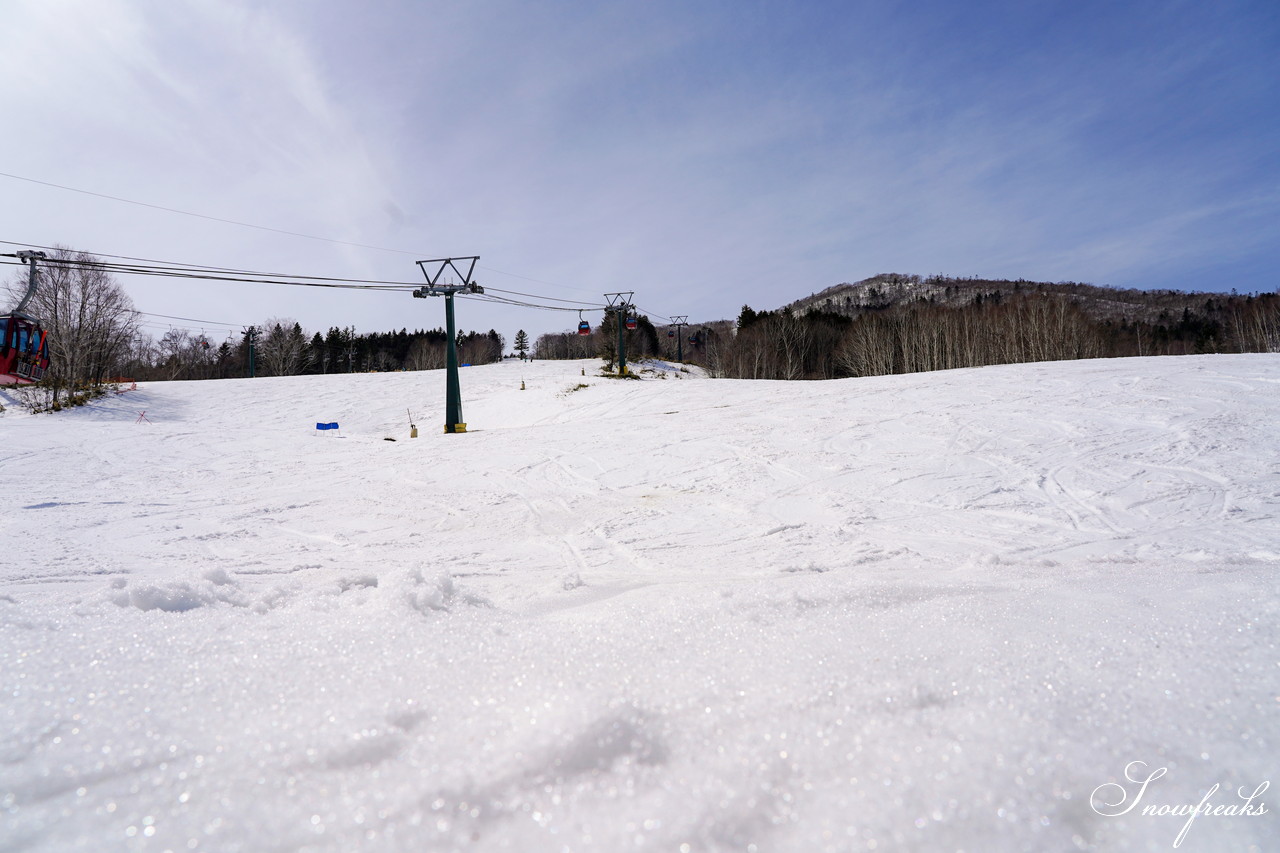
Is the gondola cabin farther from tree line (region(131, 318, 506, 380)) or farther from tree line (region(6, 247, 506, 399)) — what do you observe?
tree line (region(131, 318, 506, 380))

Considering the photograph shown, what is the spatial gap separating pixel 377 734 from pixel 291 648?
0.72 meters

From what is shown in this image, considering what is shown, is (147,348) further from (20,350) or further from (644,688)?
(644,688)

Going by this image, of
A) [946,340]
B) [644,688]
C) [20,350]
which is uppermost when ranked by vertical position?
[946,340]

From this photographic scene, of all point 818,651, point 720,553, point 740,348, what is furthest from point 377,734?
point 740,348

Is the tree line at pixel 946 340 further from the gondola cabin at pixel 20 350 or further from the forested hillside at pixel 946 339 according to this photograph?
the gondola cabin at pixel 20 350

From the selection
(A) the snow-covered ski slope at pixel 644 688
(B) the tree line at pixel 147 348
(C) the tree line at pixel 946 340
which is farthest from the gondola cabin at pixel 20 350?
(C) the tree line at pixel 946 340

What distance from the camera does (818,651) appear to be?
175cm

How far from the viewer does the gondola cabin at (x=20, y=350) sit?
16.1m

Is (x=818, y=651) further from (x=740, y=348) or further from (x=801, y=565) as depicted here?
(x=740, y=348)

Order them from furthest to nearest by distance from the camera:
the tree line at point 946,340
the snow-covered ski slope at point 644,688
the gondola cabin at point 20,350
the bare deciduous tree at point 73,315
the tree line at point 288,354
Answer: the tree line at point 288,354
the tree line at point 946,340
the bare deciduous tree at point 73,315
the gondola cabin at point 20,350
the snow-covered ski slope at point 644,688

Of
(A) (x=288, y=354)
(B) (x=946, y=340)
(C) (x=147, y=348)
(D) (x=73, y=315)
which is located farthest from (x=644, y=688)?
(C) (x=147, y=348)

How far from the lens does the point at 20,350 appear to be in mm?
16969

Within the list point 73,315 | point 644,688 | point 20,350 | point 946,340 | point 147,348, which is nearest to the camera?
point 644,688

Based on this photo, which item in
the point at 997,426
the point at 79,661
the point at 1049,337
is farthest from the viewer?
the point at 1049,337
